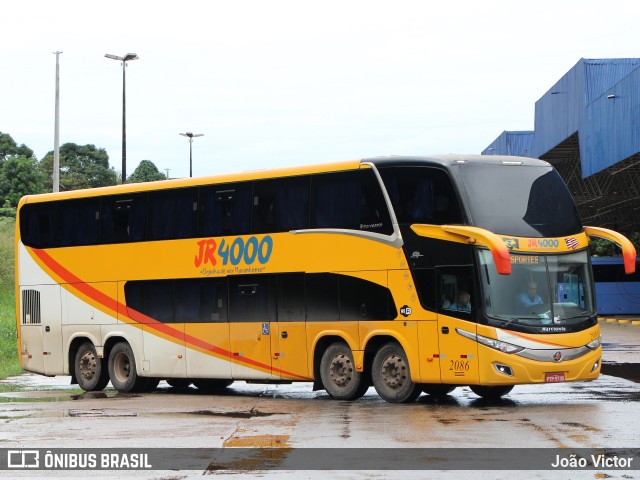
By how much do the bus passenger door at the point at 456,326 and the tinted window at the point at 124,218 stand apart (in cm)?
741

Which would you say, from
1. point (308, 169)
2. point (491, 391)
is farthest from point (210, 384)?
point (491, 391)

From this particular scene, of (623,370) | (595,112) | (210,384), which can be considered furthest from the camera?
(595,112)

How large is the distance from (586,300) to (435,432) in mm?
5609

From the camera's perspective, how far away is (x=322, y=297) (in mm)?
21406

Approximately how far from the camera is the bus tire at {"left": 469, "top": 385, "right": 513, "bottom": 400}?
2095 cm

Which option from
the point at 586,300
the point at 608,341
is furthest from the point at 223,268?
the point at 608,341

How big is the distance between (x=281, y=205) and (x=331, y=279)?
1.68 metres

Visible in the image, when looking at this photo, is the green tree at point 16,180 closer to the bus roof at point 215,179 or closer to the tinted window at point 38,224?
the tinted window at point 38,224

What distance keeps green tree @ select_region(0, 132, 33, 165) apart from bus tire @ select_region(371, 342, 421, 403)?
311ft

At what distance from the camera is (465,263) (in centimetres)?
1919

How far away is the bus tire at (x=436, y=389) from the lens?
21298 millimetres

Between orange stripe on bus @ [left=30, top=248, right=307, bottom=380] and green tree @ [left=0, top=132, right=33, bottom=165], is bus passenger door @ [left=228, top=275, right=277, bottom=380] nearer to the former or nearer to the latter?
orange stripe on bus @ [left=30, top=248, right=307, bottom=380]

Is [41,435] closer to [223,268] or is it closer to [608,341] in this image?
[223,268]

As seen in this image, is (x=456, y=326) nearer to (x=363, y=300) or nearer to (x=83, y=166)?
(x=363, y=300)
